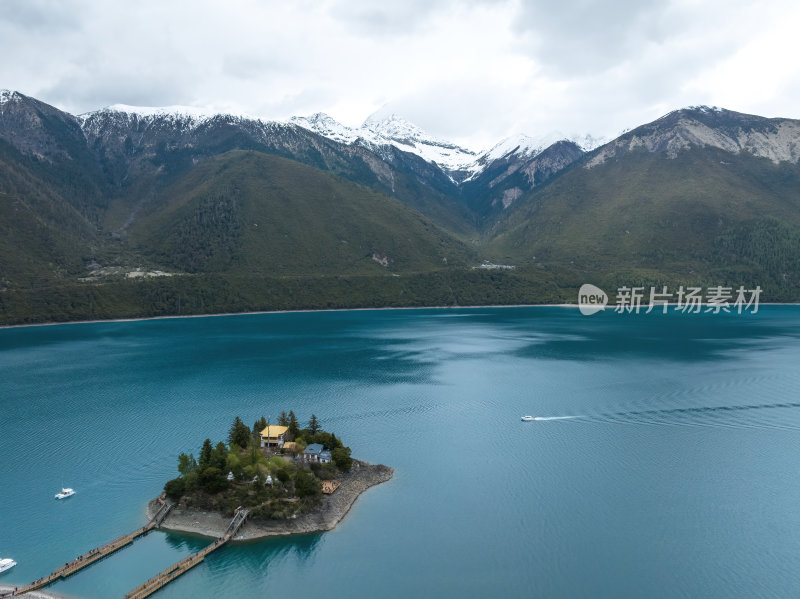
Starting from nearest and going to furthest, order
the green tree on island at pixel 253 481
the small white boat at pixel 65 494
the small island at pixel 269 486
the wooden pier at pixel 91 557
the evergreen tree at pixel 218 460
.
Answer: the wooden pier at pixel 91 557 → the small island at pixel 269 486 → the green tree on island at pixel 253 481 → the small white boat at pixel 65 494 → the evergreen tree at pixel 218 460

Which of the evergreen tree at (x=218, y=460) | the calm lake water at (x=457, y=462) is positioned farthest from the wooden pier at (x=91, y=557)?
the evergreen tree at (x=218, y=460)

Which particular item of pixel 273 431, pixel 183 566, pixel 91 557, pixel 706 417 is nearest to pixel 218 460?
pixel 273 431

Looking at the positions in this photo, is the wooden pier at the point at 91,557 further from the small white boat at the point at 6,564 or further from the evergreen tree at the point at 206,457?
the evergreen tree at the point at 206,457

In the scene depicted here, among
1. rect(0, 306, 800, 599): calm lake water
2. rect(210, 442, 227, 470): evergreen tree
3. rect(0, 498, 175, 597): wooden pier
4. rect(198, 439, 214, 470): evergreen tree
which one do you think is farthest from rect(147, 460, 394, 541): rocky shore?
rect(210, 442, 227, 470): evergreen tree

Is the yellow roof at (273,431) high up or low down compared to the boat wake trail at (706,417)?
down

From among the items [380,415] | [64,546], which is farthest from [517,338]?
[64,546]

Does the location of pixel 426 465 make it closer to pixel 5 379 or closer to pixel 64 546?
pixel 64 546

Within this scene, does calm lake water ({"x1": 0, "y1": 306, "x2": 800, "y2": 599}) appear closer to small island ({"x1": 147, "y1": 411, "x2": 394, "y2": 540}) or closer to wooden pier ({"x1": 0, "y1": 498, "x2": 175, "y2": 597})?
wooden pier ({"x1": 0, "y1": 498, "x2": 175, "y2": 597})
